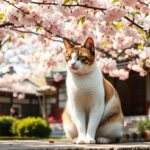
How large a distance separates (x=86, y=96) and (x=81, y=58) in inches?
18.8

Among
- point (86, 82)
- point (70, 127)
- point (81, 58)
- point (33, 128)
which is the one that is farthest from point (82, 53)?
point (33, 128)

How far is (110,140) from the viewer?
520 cm

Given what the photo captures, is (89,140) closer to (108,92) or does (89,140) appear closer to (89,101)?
(89,101)

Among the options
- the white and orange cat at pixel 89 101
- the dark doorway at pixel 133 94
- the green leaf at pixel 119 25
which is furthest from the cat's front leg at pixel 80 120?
the dark doorway at pixel 133 94

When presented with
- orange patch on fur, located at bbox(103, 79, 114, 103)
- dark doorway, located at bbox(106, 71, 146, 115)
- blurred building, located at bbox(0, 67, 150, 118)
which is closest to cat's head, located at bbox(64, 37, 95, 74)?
orange patch on fur, located at bbox(103, 79, 114, 103)

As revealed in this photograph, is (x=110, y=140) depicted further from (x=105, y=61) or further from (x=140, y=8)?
(x=105, y=61)

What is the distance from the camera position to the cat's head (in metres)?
5.00

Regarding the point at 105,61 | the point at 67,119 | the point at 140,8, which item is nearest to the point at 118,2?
the point at 140,8

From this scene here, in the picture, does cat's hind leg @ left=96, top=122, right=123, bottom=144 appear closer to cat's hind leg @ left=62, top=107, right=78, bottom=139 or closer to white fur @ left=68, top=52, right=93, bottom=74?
cat's hind leg @ left=62, top=107, right=78, bottom=139

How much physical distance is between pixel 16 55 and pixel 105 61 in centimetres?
1240

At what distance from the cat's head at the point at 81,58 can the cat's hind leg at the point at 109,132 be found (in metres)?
0.75

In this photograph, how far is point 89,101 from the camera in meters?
5.10

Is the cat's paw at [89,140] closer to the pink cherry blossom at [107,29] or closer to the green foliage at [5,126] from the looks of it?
→ the pink cherry blossom at [107,29]

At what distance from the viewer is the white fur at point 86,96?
5.04 metres
